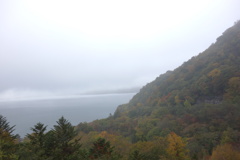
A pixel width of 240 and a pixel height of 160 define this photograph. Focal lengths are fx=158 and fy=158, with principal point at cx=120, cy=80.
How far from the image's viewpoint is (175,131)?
4322 centimetres

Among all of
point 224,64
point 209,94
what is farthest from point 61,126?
point 224,64

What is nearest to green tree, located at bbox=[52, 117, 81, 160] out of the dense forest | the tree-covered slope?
the dense forest

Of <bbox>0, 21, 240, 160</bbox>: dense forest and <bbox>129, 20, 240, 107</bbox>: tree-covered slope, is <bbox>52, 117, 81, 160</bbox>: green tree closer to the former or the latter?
<bbox>0, 21, 240, 160</bbox>: dense forest

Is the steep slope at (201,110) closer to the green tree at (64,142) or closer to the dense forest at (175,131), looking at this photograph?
the dense forest at (175,131)

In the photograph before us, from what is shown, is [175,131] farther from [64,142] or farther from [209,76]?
[64,142]

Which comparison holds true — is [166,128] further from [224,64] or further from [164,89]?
[164,89]

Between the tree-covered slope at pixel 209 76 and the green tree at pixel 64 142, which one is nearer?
the green tree at pixel 64 142

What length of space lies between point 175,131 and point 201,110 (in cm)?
1071

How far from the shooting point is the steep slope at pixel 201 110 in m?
34.4

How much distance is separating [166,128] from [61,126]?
1451 inches

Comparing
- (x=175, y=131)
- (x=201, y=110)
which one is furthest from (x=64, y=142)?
(x=201, y=110)

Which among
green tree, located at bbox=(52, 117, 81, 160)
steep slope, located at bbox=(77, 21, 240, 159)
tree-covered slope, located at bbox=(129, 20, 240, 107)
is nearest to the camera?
green tree, located at bbox=(52, 117, 81, 160)

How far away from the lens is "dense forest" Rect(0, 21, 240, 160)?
46.0ft

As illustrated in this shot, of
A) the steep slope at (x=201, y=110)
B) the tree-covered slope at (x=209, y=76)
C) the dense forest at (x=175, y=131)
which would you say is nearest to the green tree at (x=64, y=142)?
the dense forest at (x=175, y=131)
